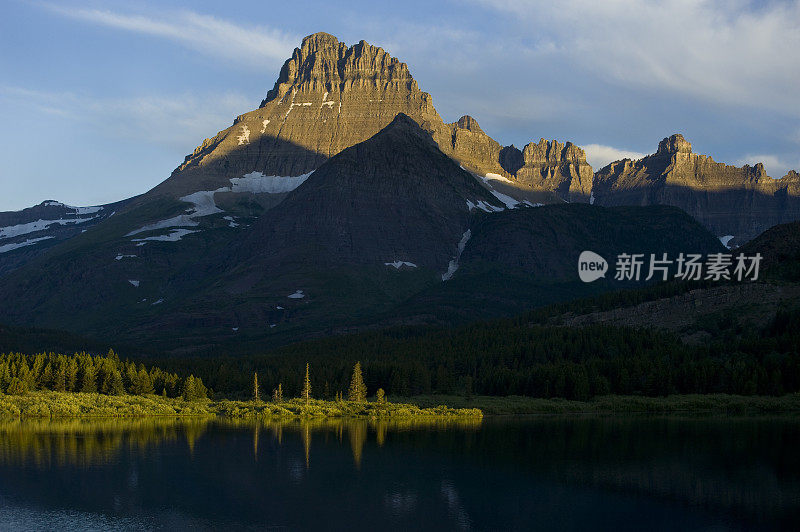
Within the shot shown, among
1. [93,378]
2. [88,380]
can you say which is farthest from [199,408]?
[93,378]

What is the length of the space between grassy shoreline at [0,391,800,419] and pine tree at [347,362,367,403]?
4550 millimetres

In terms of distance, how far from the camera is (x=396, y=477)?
8925cm

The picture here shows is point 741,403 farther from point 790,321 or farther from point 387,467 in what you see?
point 387,467

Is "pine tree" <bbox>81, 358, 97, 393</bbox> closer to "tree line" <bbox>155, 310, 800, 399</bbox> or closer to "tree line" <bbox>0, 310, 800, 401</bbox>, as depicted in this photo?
"tree line" <bbox>0, 310, 800, 401</bbox>

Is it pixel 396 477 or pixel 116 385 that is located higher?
pixel 116 385

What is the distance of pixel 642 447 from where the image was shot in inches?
4377

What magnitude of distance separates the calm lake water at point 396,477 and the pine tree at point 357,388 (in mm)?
31644

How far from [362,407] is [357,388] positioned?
10.8 metres

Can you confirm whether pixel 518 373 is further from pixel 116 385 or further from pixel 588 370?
pixel 116 385

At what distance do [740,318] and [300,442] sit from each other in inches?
5006

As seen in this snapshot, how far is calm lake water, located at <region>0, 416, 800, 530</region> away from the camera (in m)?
71.2

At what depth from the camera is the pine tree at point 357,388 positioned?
16400 cm

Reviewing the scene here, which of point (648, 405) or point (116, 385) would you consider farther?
point (116, 385)

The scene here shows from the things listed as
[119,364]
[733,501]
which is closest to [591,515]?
[733,501]
